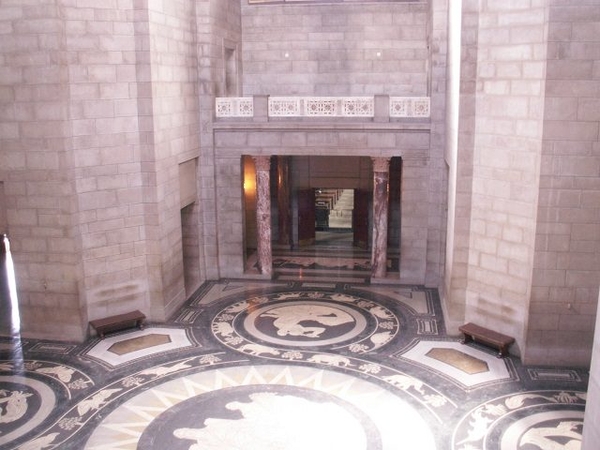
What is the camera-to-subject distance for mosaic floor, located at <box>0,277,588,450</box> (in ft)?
30.1

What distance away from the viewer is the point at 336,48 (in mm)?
18828

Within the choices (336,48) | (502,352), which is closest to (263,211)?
(336,48)

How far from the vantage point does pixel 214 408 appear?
392 inches

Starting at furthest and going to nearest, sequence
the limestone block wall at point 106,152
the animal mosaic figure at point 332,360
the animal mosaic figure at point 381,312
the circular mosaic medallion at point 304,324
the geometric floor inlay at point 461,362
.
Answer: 1. the animal mosaic figure at point 381,312
2. the circular mosaic medallion at point 304,324
3. the limestone block wall at point 106,152
4. the animal mosaic figure at point 332,360
5. the geometric floor inlay at point 461,362

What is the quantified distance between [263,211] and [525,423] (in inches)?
359

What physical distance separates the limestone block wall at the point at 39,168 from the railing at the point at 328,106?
4860 mm

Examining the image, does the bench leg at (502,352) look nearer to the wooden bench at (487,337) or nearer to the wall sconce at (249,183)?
the wooden bench at (487,337)

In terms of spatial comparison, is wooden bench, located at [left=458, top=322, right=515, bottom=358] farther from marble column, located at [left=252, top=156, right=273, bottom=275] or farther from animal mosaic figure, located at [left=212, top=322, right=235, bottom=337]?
marble column, located at [left=252, top=156, right=273, bottom=275]

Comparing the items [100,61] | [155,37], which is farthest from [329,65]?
[100,61]

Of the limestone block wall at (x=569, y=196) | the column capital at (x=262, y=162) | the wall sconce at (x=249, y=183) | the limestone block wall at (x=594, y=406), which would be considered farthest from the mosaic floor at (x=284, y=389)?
the wall sconce at (x=249, y=183)

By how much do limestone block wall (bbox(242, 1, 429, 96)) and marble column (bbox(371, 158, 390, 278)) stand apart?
12.4 ft

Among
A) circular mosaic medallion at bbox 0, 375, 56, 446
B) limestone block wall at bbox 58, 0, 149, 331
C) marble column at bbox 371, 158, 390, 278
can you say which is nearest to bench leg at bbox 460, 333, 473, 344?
marble column at bbox 371, 158, 390, 278

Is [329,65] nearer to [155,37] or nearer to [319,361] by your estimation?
[155,37]

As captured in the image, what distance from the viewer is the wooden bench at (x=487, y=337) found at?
11602 mm
